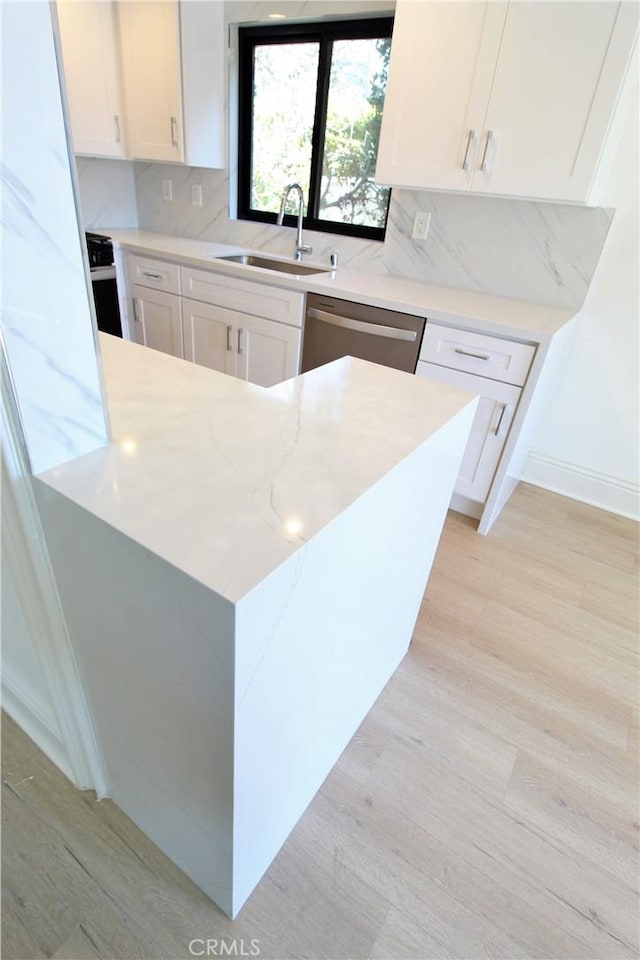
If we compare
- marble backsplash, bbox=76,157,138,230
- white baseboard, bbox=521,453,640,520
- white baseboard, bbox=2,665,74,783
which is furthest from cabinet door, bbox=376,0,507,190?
white baseboard, bbox=2,665,74,783

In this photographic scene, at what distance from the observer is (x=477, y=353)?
2.10 m

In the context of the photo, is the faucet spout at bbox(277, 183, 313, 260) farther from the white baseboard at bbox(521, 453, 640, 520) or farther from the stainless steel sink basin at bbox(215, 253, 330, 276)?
the white baseboard at bbox(521, 453, 640, 520)

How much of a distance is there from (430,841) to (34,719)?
1072mm

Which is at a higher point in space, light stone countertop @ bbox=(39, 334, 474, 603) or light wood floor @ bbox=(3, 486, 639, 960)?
light stone countertop @ bbox=(39, 334, 474, 603)

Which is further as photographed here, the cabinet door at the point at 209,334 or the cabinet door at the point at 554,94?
the cabinet door at the point at 209,334

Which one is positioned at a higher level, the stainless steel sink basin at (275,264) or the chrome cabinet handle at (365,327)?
the stainless steel sink basin at (275,264)

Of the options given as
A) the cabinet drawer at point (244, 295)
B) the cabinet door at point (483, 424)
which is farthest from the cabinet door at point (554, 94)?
the cabinet drawer at point (244, 295)

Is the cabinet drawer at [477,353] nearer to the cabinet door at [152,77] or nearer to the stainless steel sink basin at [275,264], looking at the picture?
the stainless steel sink basin at [275,264]

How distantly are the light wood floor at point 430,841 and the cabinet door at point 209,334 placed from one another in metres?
1.84

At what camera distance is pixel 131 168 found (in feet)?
11.6

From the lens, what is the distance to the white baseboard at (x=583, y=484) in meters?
2.66

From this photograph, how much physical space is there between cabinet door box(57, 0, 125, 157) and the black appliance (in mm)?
488
